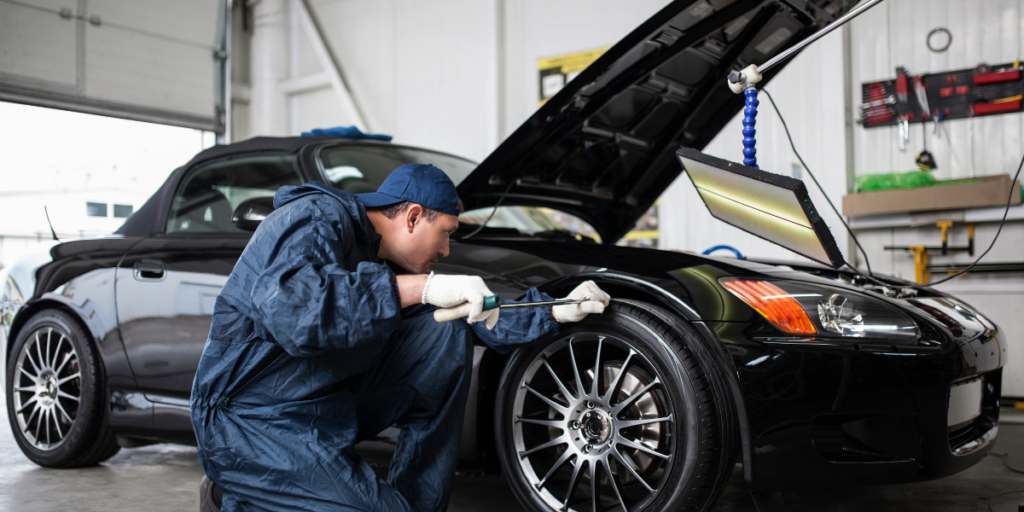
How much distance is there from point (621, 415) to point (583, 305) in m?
0.34

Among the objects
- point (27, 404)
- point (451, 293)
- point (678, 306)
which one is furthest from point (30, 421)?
point (678, 306)

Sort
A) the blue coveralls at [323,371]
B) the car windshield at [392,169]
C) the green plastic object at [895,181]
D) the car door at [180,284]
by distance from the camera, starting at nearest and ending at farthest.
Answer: the blue coveralls at [323,371] < the car door at [180,284] < the car windshield at [392,169] < the green plastic object at [895,181]

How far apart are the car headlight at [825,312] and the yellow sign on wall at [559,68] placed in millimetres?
4828

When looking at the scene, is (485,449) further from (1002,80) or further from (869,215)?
(1002,80)

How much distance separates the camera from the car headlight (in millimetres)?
1821

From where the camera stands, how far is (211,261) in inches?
102

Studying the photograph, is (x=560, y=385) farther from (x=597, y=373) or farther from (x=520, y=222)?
(x=520, y=222)

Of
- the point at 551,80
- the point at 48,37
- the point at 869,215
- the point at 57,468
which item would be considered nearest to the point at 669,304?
the point at 57,468

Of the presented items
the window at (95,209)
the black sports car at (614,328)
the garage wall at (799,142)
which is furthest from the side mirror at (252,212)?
the window at (95,209)

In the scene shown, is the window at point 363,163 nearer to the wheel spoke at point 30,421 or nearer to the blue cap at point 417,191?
the blue cap at point 417,191

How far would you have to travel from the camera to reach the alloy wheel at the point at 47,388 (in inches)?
118

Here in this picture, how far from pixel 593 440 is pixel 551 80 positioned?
5152mm

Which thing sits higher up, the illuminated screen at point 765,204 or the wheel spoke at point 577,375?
the illuminated screen at point 765,204

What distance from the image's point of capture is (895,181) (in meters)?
5.04
